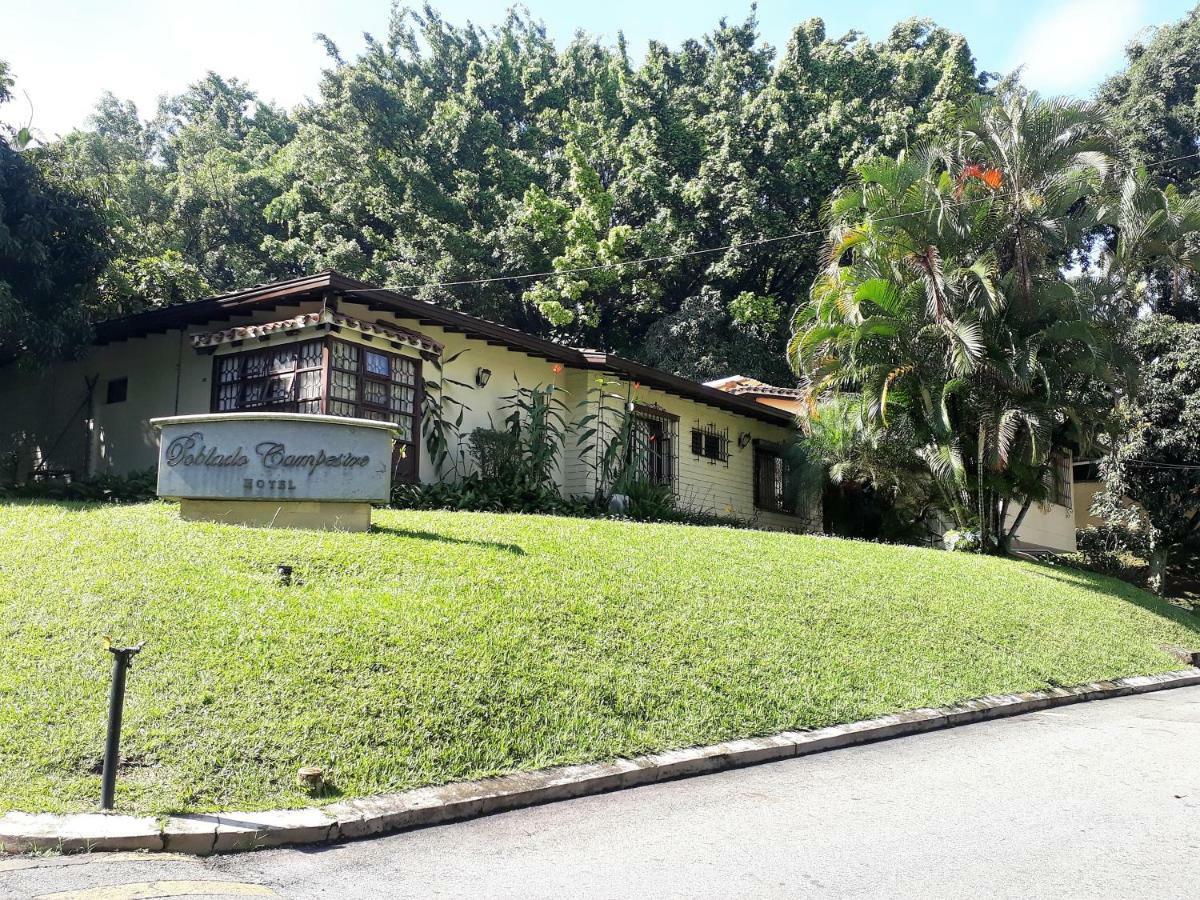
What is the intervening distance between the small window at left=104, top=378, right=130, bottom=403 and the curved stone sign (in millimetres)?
7577

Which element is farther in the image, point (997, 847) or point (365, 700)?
point (365, 700)

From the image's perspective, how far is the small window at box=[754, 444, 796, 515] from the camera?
888 inches

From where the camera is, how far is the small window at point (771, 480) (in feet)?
74.0

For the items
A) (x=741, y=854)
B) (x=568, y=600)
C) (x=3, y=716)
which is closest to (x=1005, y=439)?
(x=568, y=600)

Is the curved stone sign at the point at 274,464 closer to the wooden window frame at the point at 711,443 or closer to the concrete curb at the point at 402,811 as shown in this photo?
the concrete curb at the point at 402,811

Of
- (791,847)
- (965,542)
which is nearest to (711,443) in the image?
(965,542)

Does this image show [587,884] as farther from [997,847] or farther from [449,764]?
[997,847]

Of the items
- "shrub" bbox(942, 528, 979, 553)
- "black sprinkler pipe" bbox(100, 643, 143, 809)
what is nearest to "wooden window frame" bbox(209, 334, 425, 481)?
"black sprinkler pipe" bbox(100, 643, 143, 809)

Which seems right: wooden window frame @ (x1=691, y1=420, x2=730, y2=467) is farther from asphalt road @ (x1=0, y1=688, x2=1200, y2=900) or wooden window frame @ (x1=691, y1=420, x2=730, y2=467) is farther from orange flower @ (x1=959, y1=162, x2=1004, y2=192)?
asphalt road @ (x1=0, y1=688, x2=1200, y2=900)

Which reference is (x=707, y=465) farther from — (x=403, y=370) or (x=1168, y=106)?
(x=1168, y=106)

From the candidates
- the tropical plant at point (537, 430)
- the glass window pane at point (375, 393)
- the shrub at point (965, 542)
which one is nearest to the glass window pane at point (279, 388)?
the glass window pane at point (375, 393)

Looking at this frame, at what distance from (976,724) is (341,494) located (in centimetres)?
618

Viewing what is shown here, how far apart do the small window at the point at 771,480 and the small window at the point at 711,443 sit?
130cm

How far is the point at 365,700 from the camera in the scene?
6.27m
